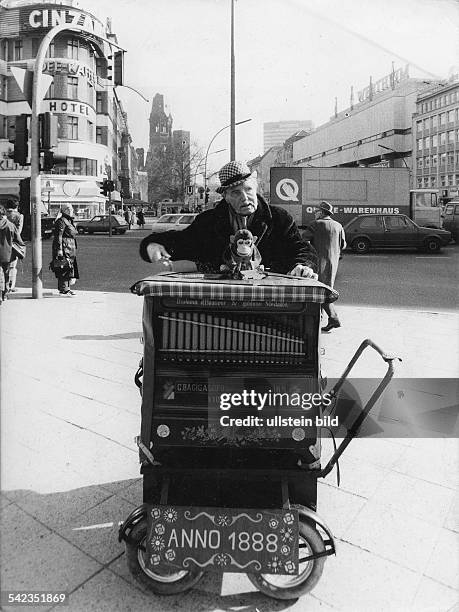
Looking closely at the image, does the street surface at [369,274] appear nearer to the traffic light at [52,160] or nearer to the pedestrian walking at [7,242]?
the pedestrian walking at [7,242]

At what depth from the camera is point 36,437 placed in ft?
10.5

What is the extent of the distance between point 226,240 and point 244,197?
0.22 meters

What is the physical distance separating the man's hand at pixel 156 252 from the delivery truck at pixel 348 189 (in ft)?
51.1

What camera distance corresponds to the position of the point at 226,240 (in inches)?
92.1

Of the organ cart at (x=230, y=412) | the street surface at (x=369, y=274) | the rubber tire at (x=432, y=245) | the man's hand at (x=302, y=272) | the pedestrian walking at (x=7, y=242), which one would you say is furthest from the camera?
the rubber tire at (x=432, y=245)

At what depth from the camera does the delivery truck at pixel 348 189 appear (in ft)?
59.0

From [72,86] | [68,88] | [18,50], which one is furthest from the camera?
[68,88]

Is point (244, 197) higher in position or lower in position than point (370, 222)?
lower

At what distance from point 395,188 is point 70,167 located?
1478 cm

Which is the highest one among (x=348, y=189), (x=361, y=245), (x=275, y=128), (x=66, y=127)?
(x=348, y=189)

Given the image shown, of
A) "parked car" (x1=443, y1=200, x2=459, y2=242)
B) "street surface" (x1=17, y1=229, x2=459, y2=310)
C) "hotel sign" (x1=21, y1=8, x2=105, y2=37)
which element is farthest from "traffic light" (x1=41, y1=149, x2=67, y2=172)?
"parked car" (x1=443, y1=200, x2=459, y2=242)

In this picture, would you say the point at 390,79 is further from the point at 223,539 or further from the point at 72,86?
the point at 223,539

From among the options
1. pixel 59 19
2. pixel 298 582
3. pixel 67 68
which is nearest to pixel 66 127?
pixel 67 68

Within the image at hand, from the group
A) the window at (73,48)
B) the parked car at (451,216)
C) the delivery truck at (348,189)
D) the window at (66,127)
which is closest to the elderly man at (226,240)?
the window at (73,48)
